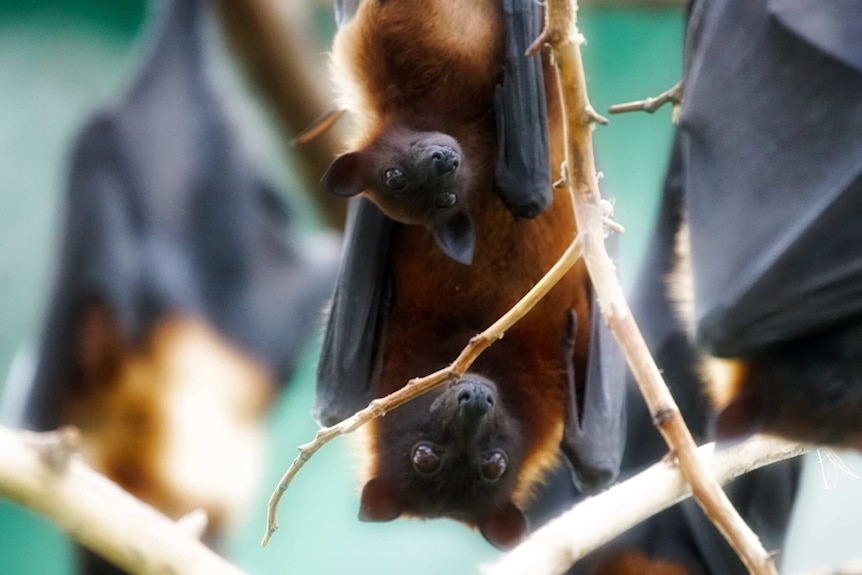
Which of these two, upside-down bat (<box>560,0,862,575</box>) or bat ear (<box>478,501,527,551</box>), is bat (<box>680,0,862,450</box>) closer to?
upside-down bat (<box>560,0,862,575</box>)

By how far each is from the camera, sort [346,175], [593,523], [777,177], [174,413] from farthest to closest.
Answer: [174,413] < [346,175] < [777,177] < [593,523]

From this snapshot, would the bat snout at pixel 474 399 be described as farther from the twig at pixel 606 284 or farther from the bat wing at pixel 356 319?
the twig at pixel 606 284

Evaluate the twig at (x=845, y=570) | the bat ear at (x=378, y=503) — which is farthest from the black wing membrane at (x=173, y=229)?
the twig at (x=845, y=570)

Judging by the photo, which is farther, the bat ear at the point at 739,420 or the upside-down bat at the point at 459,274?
the upside-down bat at the point at 459,274

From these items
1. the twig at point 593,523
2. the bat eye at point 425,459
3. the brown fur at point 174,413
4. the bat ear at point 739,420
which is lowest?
the twig at point 593,523

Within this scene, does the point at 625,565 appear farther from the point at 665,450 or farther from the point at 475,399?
the point at 475,399

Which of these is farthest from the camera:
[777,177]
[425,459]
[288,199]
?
[288,199]

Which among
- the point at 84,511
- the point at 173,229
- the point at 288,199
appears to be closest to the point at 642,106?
the point at 84,511
